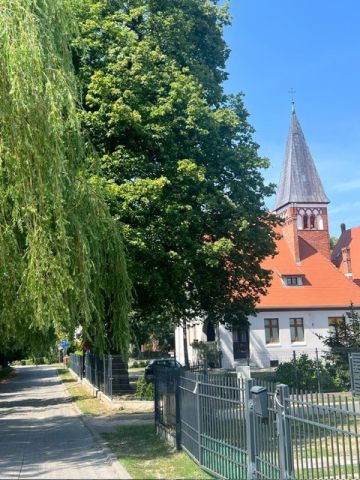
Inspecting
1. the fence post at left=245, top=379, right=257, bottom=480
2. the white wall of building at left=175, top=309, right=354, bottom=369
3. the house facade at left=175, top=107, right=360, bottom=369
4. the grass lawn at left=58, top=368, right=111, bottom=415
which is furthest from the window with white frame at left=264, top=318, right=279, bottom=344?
the fence post at left=245, top=379, right=257, bottom=480

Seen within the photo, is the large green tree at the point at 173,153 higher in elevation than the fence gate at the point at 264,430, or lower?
higher

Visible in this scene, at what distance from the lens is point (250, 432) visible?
721 cm

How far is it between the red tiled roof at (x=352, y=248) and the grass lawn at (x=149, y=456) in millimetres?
48595

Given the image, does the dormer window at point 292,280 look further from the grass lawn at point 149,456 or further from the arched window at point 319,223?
the grass lawn at point 149,456

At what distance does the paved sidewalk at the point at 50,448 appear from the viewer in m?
9.30

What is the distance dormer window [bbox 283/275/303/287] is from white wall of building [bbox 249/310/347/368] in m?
3.20

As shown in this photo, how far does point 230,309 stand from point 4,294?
1417 cm

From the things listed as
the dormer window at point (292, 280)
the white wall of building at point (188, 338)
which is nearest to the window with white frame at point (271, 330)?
the dormer window at point (292, 280)

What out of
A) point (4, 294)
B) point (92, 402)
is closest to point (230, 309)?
point (92, 402)

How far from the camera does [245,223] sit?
20.0 metres

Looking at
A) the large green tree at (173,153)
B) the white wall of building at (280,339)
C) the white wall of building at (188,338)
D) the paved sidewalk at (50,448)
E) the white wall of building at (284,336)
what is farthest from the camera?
the white wall of building at (188,338)

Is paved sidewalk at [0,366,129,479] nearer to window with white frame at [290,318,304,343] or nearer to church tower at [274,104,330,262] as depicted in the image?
window with white frame at [290,318,304,343]

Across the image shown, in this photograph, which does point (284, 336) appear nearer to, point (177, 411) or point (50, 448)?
point (50, 448)

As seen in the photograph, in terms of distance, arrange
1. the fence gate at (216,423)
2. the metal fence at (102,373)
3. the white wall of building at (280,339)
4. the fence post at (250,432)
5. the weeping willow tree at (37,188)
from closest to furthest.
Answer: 1. the fence post at (250,432)
2. the fence gate at (216,423)
3. the weeping willow tree at (37,188)
4. the metal fence at (102,373)
5. the white wall of building at (280,339)
